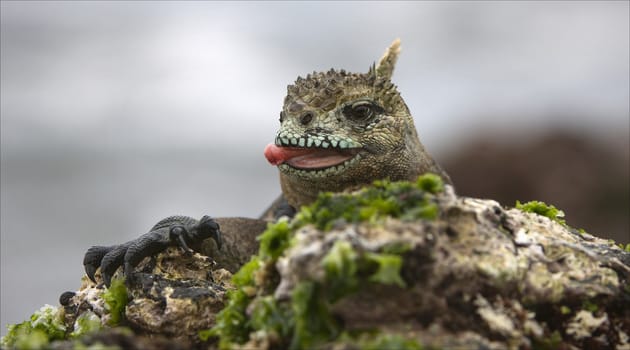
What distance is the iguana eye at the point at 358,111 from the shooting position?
4.73 metres

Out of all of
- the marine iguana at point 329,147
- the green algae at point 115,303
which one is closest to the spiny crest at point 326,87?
the marine iguana at point 329,147

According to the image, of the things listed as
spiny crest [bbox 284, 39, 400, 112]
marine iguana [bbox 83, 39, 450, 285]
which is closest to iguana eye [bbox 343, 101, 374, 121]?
marine iguana [bbox 83, 39, 450, 285]

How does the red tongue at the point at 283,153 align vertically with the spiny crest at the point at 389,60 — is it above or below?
below

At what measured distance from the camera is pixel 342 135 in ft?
15.1

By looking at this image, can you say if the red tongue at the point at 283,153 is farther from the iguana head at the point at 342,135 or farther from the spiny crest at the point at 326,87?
the spiny crest at the point at 326,87

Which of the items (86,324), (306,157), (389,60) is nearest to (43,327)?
(86,324)

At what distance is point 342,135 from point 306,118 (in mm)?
269

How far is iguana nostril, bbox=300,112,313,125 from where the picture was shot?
467cm

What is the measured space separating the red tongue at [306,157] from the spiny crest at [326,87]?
296 millimetres

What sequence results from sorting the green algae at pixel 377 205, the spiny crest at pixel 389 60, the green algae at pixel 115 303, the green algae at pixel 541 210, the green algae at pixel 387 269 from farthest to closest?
the spiny crest at pixel 389 60, the green algae at pixel 541 210, the green algae at pixel 115 303, the green algae at pixel 377 205, the green algae at pixel 387 269

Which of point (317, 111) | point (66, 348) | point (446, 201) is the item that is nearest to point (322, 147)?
point (317, 111)

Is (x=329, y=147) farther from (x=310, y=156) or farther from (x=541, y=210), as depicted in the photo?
(x=541, y=210)

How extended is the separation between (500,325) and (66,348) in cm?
161

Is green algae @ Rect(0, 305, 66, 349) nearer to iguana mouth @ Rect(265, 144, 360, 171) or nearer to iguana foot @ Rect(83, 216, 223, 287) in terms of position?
iguana foot @ Rect(83, 216, 223, 287)
